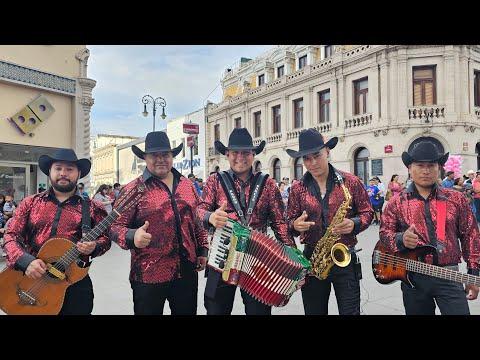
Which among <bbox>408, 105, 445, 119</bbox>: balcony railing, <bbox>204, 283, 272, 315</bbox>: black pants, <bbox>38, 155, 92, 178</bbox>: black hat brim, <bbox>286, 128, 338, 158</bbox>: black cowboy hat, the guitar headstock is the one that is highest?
<bbox>408, 105, 445, 119</bbox>: balcony railing

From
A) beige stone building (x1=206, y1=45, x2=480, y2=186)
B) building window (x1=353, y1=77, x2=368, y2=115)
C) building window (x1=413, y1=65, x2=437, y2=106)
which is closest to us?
beige stone building (x1=206, y1=45, x2=480, y2=186)

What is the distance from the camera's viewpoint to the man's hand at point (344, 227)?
10.0 feet

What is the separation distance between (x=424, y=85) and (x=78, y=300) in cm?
1908

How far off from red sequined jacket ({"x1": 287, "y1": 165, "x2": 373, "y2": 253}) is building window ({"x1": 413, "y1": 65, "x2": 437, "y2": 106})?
672 inches

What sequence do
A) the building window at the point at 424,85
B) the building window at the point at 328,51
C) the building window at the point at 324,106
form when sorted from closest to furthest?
the building window at the point at 424,85, the building window at the point at 324,106, the building window at the point at 328,51

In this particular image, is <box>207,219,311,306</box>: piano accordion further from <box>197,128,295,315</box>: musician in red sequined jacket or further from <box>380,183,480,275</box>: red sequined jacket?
<box>380,183,480,275</box>: red sequined jacket

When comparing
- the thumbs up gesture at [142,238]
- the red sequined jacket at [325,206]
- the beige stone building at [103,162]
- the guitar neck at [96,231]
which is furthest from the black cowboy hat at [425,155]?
the beige stone building at [103,162]

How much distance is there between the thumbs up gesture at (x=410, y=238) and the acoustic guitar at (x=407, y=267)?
0.31 ft

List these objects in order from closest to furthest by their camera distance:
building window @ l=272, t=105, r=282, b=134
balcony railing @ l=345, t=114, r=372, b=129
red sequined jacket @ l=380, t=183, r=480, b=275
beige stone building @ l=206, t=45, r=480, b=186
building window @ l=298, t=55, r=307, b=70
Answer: red sequined jacket @ l=380, t=183, r=480, b=275 → beige stone building @ l=206, t=45, r=480, b=186 → balcony railing @ l=345, t=114, r=372, b=129 → building window @ l=272, t=105, r=282, b=134 → building window @ l=298, t=55, r=307, b=70

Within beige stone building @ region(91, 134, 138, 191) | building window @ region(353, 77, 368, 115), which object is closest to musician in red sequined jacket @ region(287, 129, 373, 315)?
beige stone building @ region(91, 134, 138, 191)

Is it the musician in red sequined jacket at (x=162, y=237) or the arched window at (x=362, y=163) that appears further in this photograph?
the arched window at (x=362, y=163)

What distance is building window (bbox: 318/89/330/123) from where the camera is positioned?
22.0 meters

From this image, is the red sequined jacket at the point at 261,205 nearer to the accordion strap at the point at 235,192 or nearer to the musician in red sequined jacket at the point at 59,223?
the accordion strap at the point at 235,192
